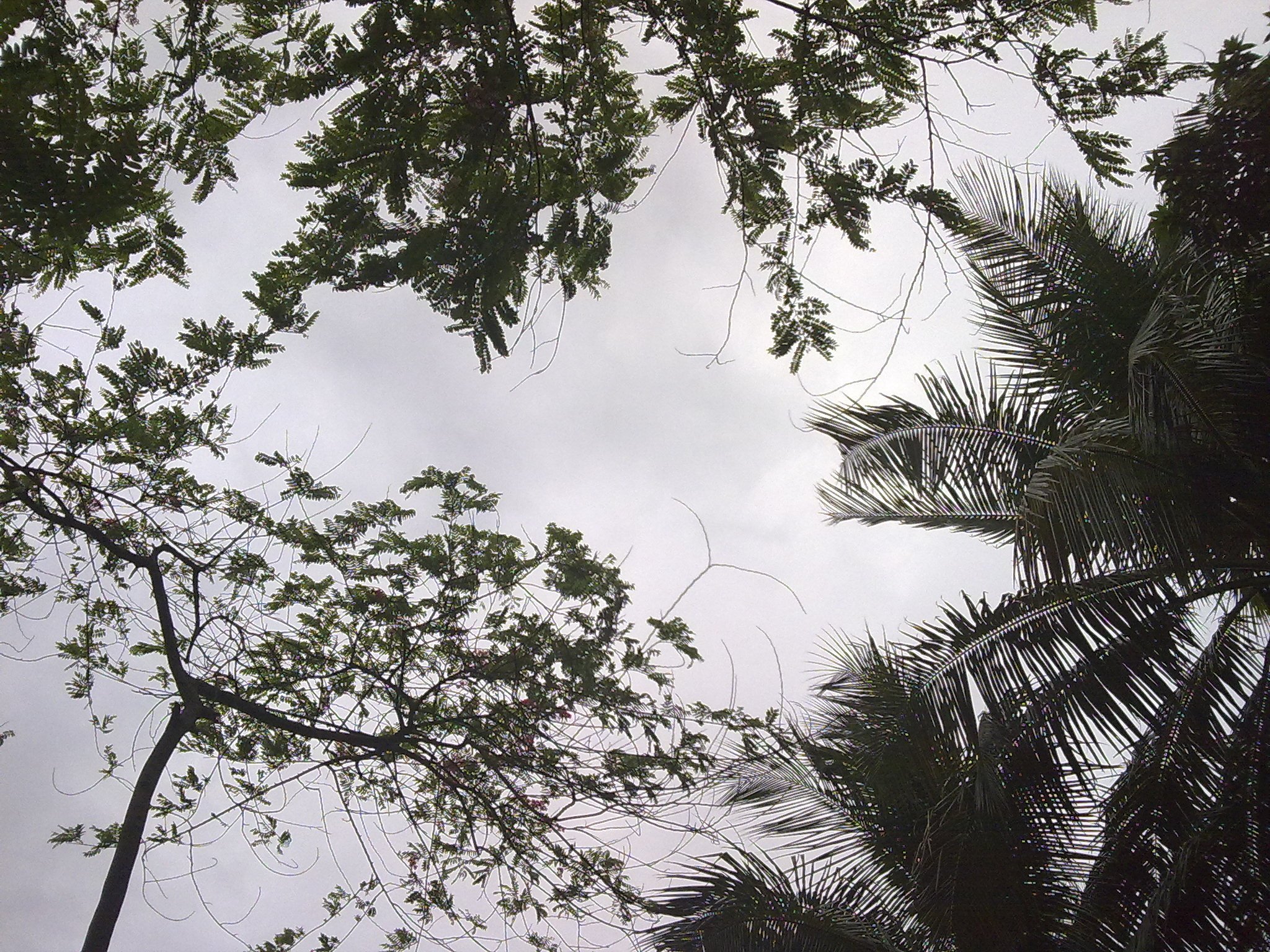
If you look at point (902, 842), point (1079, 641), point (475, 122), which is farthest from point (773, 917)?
point (475, 122)

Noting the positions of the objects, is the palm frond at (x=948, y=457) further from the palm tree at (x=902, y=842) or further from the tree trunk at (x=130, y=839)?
the tree trunk at (x=130, y=839)

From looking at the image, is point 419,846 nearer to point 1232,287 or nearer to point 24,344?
point 24,344

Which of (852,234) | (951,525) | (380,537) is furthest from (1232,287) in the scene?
(380,537)

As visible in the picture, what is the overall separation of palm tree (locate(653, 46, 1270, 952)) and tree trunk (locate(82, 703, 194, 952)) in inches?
130

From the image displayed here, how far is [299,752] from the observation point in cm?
611

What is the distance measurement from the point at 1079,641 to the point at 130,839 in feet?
19.8

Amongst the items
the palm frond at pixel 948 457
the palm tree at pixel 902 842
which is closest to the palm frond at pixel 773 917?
the palm tree at pixel 902 842

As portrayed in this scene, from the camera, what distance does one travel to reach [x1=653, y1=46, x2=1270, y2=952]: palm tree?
4.40 metres

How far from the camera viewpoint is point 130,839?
4.79m

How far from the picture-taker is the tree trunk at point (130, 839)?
4574mm

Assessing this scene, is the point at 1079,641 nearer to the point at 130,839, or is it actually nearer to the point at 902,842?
the point at 902,842

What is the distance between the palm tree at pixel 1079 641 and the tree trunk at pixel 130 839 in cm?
331

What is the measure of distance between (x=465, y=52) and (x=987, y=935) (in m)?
5.22

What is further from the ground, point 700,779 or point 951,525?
point 951,525
